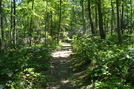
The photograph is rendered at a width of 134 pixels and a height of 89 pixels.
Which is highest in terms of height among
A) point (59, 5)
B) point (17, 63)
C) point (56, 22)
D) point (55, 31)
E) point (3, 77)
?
point (59, 5)

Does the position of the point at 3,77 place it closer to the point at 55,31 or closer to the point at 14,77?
the point at 14,77

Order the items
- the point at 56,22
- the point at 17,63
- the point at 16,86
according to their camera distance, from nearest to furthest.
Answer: the point at 16,86 < the point at 17,63 < the point at 56,22

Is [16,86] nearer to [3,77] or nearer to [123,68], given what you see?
[3,77]

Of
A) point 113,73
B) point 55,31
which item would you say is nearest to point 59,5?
point 55,31

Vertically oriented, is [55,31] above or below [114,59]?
above

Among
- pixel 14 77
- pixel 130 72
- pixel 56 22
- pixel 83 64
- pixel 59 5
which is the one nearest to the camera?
pixel 130 72

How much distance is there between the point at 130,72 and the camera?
351 cm

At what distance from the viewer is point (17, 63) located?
5430 mm

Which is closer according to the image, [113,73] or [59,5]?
[113,73]

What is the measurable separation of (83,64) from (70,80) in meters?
1.54

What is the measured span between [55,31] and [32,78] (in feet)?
45.7

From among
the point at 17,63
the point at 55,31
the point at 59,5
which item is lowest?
the point at 17,63

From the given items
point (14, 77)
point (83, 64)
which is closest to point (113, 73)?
point (83, 64)

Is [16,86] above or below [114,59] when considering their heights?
below
